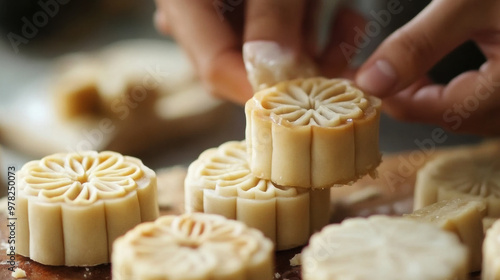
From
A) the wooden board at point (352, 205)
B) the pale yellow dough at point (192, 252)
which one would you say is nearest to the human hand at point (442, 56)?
the wooden board at point (352, 205)

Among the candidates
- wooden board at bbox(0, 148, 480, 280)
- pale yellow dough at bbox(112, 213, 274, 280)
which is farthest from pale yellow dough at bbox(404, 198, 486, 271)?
pale yellow dough at bbox(112, 213, 274, 280)

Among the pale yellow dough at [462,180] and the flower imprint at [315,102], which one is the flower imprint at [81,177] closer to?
the flower imprint at [315,102]

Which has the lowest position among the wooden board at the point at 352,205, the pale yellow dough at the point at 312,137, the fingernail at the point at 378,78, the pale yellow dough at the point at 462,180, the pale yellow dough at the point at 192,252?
the wooden board at the point at 352,205

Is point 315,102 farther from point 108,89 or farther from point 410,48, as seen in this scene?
point 108,89

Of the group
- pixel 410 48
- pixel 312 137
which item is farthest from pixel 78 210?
pixel 410 48

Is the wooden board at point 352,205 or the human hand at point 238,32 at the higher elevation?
the human hand at point 238,32

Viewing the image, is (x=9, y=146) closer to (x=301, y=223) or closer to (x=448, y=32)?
(x=301, y=223)

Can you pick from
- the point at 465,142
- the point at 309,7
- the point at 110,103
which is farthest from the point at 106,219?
the point at 465,142

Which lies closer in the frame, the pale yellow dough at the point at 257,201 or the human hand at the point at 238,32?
the pale yellow dough at the point at 257,201
